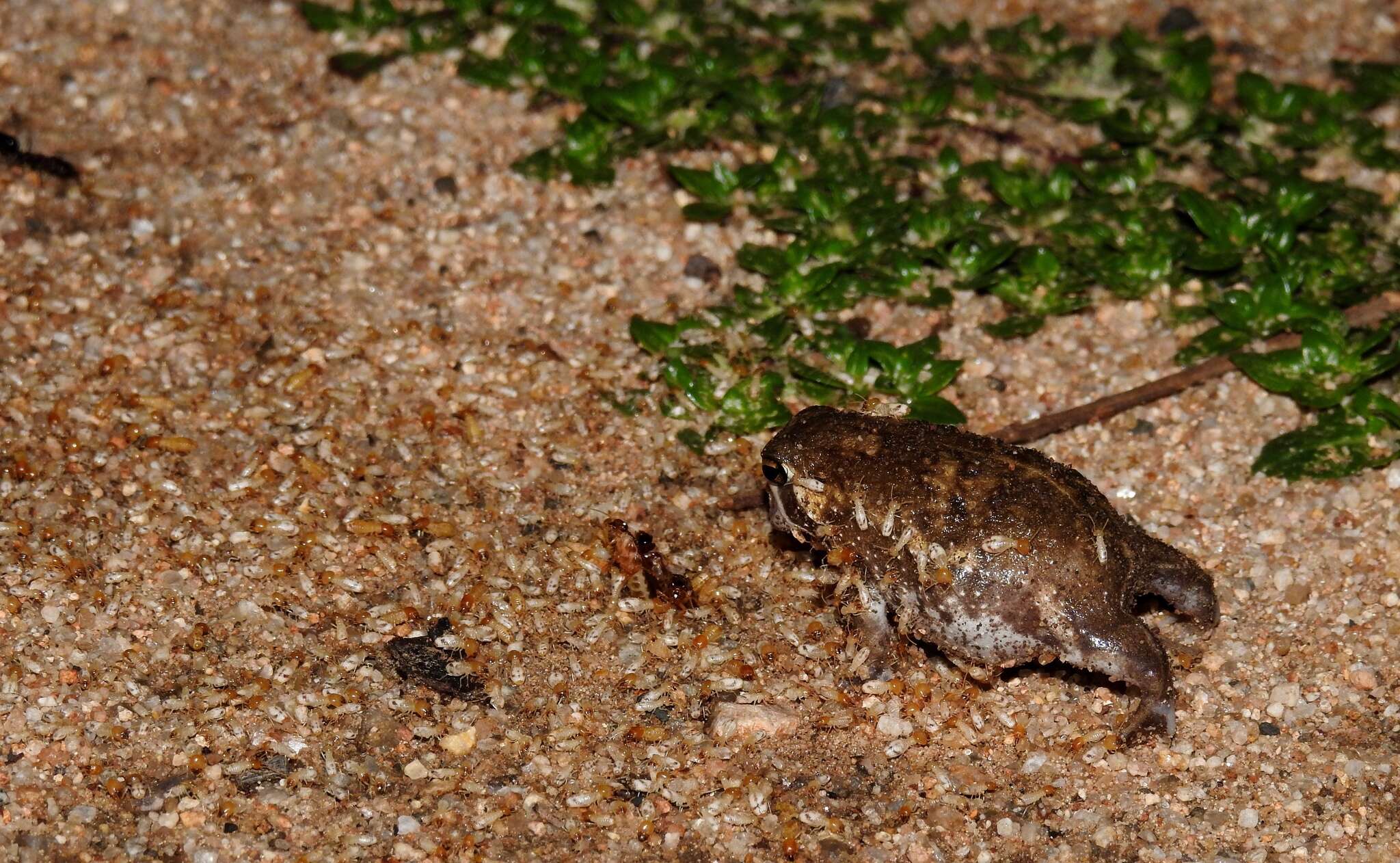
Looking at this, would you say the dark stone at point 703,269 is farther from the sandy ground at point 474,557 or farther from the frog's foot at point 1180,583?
the frog's foot at point 1180,583

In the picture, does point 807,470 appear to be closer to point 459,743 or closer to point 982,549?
point 982,549

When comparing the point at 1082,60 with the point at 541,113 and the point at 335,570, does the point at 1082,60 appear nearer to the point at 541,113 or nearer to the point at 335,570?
the point at 541,113

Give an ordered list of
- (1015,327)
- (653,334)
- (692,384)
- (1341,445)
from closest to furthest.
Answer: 1. (1341,445)
2. (692,384)
3. (653,334)
4. (1015,327)

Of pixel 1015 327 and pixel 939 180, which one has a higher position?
pixel 939 180

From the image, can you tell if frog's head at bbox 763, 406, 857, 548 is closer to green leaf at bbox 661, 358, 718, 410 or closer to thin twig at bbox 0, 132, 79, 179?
green leaf at bbox 661, 358, 718, 410

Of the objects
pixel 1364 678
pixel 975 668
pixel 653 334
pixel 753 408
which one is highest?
pixel 653 334

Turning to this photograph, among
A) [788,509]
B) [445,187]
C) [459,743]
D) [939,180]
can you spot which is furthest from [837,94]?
[459,743]
